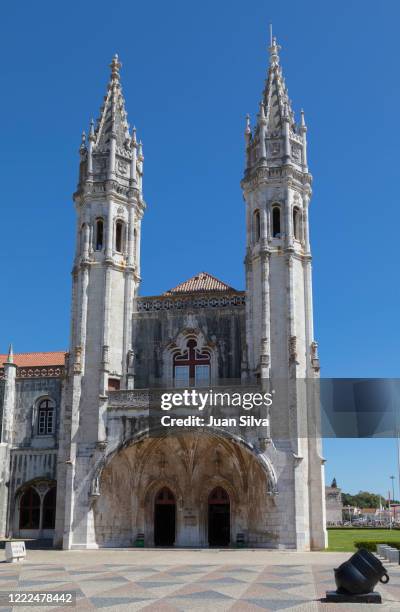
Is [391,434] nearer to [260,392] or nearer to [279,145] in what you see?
[260,392]

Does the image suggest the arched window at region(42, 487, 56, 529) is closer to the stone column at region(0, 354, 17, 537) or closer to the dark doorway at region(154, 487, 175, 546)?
the stone column at region(0, 354, 17, 537)

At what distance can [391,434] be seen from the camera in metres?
36.1

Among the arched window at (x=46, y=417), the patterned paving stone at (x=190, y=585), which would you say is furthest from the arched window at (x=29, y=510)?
the patterned paving stone at (x=190, y=585)

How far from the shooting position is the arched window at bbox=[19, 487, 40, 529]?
130 ft

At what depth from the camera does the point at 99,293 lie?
37.0m

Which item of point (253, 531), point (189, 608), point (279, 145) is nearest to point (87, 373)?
point (253, 531)

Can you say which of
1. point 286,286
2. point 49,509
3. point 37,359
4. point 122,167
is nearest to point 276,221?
point 286,286

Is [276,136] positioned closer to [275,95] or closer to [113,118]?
[275,95]

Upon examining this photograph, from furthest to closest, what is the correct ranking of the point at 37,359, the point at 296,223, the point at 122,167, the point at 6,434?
1. the point at 37,359
2. the point at 6,434
3. the point at 122,167
4. the point at 296,223

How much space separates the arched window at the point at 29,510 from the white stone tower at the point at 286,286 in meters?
14.5

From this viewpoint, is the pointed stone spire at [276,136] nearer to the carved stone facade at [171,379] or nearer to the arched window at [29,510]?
the carved stone facade at [171,379]

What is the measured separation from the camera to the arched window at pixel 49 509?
39.6 m

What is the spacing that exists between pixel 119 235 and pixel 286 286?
978cm

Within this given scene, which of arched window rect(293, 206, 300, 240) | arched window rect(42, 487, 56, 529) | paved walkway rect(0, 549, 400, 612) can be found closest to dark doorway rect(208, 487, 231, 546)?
paved walkway rect(0, 549, 400, 612)
